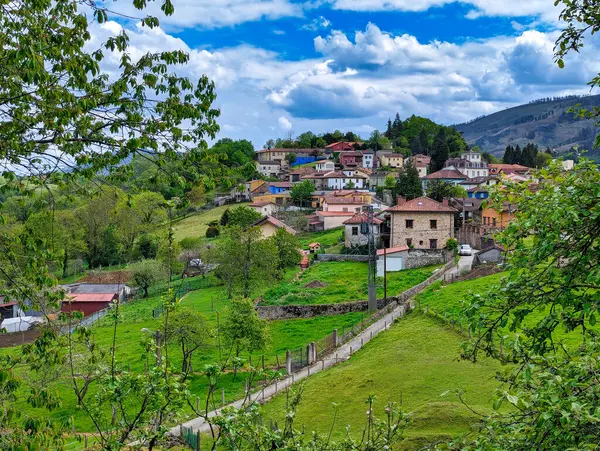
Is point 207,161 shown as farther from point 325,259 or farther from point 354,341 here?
point 325,259

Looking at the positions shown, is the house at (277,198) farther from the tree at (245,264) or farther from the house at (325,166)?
the tree at (245,264)

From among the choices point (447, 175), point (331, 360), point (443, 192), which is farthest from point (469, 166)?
point (331, 360)

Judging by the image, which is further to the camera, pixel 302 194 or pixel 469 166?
pixel 469 166

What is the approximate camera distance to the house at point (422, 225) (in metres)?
49.0

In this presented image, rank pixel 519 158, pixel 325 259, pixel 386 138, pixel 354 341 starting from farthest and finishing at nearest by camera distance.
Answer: pixel 386 138
pixel 519 158
pixel 325 259
pixel 354 341

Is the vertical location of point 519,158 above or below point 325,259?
above

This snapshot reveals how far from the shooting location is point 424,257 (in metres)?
46.4

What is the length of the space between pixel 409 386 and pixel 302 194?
2688 inches

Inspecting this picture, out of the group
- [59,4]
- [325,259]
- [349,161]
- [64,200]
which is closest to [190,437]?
[64,200]

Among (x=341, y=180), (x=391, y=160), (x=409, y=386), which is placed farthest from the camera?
(x=391, y=160)

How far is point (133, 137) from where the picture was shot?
7016mm

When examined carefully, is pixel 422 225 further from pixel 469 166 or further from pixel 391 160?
pixel 391 160

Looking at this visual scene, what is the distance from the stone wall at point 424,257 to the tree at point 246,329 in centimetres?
2036

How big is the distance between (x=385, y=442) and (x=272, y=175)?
120332 mm
